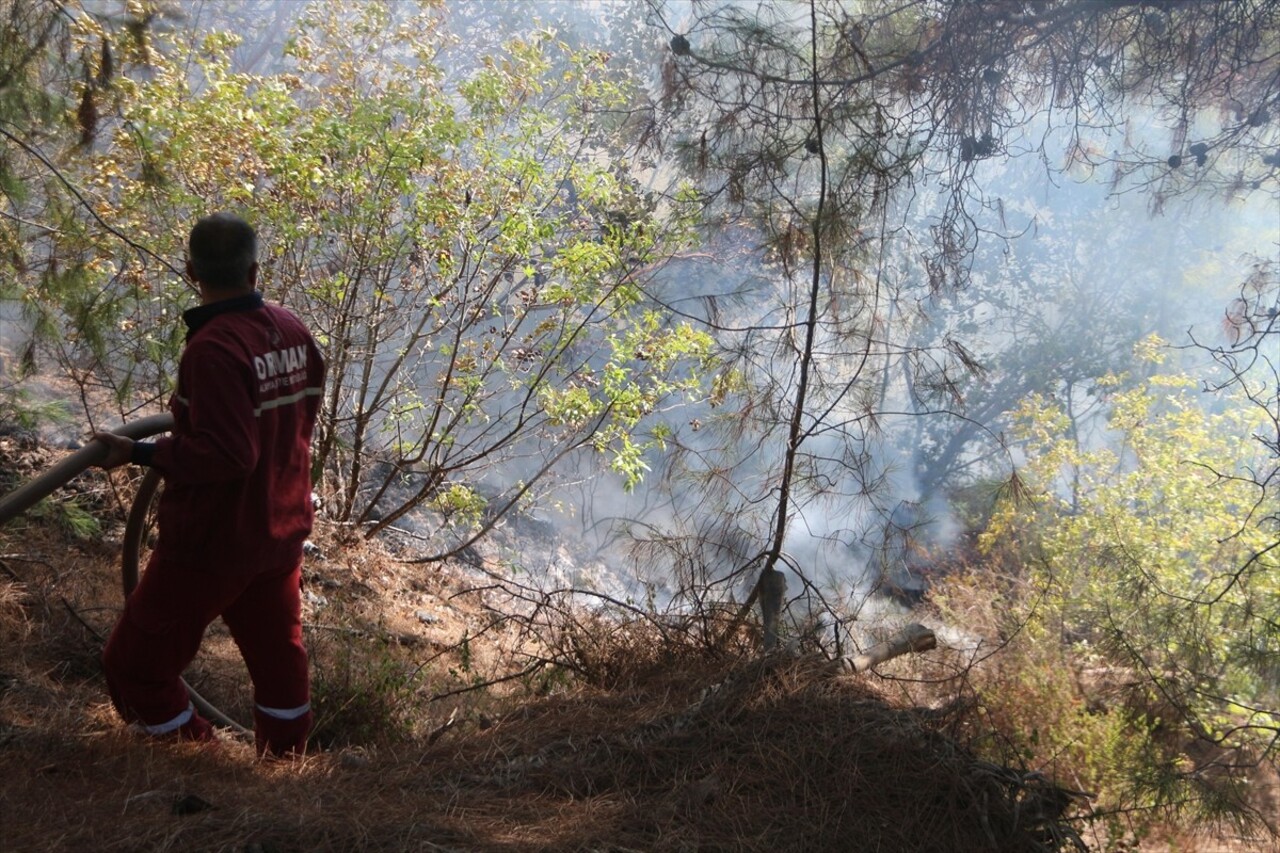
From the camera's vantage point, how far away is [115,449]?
2217 millimetres

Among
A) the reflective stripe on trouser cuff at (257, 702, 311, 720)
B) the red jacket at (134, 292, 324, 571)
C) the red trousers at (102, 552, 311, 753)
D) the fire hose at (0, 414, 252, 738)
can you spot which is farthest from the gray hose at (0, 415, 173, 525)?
the reflective stripe on trouser cuff at (257, 702, 311, 720)

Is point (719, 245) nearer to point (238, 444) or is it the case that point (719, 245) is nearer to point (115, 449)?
point (238, 444)

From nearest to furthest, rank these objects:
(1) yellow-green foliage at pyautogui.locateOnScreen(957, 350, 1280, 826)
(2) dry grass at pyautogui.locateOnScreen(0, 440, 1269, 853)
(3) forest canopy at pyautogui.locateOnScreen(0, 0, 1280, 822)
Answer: (2) dry grass at pyautogui.locateOnScreen(0, 440, 1269, 853)
(3) forest canopy at pyautogui.locateOnScreen(0, 0, 1280, 822)
(1) yellow-green foliage at pyautogui.locateOnScreen(957, 350, 1280, 826)

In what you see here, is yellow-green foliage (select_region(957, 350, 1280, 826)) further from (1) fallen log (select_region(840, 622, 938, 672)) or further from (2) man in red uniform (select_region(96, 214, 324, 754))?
(2) man in red uniform (select_region(96, 214, 324, 754))

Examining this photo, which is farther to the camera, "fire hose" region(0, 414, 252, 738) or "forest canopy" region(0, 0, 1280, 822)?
"forest canopy" region(0, 0, 1280, 822)

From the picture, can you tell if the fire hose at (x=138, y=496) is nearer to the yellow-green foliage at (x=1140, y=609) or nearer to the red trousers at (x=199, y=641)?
the red trousers at (x=199, y=641)

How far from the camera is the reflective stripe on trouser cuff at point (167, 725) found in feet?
8.48

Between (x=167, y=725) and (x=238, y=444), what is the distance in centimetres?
97

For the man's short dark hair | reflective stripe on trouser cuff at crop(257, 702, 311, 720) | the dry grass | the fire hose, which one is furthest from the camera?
reflective stripe on trouser cuff at crop(257, 702, 311, 720)

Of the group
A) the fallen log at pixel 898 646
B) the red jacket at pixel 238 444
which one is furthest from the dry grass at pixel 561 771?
the red jacket at pixel 238 444

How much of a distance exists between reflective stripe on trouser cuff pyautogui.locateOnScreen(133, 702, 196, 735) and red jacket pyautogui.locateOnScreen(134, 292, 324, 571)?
567mm

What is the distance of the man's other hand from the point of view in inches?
86.7

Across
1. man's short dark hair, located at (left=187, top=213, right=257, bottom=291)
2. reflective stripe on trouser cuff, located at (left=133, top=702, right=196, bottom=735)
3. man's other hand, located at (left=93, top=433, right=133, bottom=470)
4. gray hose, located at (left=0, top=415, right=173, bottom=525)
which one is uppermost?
man's short dark hair, located at (left=187, top=213, right=257, bottom=291)

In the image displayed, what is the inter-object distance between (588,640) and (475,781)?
3.50 feet
